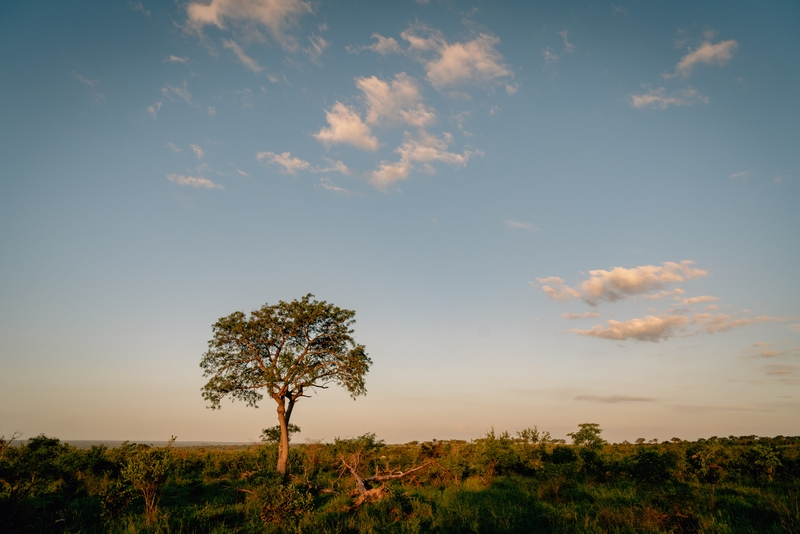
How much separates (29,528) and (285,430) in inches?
477

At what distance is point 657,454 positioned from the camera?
67.5 feet

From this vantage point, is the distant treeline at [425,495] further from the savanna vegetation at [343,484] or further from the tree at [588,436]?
the tree at [588,436]

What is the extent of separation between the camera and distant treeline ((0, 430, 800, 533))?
11.0 meters

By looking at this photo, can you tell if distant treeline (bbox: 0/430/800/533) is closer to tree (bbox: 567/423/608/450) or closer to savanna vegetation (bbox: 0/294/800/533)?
savanna vegetation (bbox: 0/294/800/533)

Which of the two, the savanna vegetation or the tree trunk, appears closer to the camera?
the savanna vegetation

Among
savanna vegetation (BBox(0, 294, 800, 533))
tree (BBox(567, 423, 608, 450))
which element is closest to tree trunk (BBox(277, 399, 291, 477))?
savanna vegetation (BBox(0, 294, 800, 533))

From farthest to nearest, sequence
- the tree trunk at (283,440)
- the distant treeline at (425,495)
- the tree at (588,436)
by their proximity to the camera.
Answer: the tree at (588,436) → the tree trunk at (283,440) → the distant treeline at (425,495)

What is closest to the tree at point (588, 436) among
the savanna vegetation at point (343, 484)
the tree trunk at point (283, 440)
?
the savanna vegetation at point (343, 484)

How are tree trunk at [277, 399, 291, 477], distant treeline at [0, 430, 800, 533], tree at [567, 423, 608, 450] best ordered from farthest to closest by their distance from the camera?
1. tree at [567, 423, 608, 450]
2. tree trunk at [277, 399, 291, 477]
3. distant treeline at [0, 430, 800, 533]

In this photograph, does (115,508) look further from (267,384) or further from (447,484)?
(447,484)

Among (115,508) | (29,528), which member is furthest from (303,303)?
(29,528)

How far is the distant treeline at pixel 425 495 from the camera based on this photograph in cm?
1105

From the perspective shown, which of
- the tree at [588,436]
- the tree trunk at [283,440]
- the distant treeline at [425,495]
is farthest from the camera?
the tree at [588,436]

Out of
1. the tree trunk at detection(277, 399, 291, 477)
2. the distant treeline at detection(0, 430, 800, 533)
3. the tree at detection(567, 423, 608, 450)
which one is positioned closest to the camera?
the distant treeline at detection(0, 430, 800, 533)
